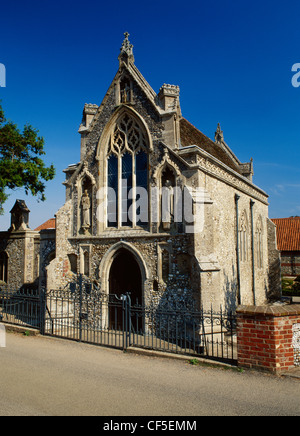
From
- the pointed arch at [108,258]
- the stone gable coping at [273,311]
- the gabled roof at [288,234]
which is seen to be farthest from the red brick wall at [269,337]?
the gabled roof at [288,234]

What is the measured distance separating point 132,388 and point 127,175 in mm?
9047

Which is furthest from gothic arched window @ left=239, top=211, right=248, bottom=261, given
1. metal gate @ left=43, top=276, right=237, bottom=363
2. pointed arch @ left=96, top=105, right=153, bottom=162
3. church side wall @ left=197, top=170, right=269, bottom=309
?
pointed arch @ left=96, top=105, right=153, bottom=162

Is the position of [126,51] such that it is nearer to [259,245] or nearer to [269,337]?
[269,337]

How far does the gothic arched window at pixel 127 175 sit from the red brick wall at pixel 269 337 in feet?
21.6

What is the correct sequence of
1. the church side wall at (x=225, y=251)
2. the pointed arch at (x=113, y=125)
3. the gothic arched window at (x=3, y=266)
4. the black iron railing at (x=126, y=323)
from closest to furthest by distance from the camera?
the black iron railing at (x=126, y=323)
the church side wall at (x=225, y=251)
the pointed arch at (x=113, y=125)
the gothic arched window at (x=3, y=266)

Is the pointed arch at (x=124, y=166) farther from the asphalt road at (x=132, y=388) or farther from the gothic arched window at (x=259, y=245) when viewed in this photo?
the gothic arched window at (x=259, y=245)

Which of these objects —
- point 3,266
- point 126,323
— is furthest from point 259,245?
point 3,266

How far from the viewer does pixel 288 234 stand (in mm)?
36250

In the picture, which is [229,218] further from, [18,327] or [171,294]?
[18,327]

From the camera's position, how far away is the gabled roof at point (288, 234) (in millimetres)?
34250

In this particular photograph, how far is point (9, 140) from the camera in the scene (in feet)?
58.5

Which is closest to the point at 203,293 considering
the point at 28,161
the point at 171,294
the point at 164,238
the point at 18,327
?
the point at 171,294

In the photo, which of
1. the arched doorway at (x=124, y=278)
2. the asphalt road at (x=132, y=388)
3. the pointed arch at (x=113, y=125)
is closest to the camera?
the asphalt road at (x=132, y=388)
